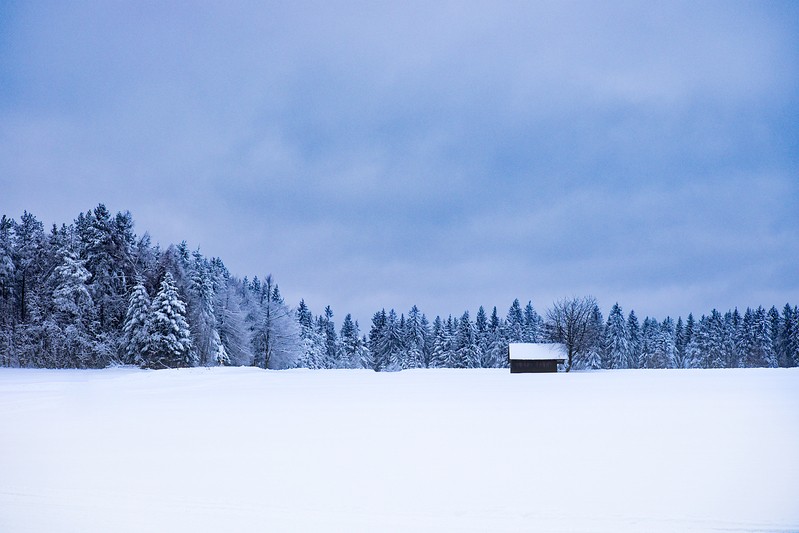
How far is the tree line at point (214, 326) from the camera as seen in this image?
147 ft

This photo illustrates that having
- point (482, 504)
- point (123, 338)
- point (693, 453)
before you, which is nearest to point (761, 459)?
point (693, 453)

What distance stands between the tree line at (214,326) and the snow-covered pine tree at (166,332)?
0.10 m

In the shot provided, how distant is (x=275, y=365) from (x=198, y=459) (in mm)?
62346

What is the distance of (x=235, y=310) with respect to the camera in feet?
212

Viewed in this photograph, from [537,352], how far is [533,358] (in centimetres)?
143

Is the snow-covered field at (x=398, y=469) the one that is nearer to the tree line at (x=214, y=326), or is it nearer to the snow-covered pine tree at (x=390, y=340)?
the tree line at (x=214, y=326)

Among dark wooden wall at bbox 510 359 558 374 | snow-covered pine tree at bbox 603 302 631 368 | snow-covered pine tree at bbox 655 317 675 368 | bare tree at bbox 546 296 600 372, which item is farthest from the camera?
snow-covered pine tree at bbox 655 317 675 368

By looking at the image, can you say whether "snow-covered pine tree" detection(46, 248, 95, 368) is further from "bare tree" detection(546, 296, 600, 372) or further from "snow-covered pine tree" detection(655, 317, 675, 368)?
"snow-covered pine tree" detection(655, 317, 675, 368)

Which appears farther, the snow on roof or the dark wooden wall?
the snow on roof

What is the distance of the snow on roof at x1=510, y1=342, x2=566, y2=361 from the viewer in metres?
60.5

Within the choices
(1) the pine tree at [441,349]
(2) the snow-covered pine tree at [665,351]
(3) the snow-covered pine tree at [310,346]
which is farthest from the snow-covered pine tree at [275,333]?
(2) the snow-covered pine tree at [665,351]

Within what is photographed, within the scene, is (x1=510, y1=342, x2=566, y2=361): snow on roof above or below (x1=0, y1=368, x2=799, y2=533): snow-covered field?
above

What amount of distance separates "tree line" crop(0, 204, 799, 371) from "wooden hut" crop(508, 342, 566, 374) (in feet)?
20.5

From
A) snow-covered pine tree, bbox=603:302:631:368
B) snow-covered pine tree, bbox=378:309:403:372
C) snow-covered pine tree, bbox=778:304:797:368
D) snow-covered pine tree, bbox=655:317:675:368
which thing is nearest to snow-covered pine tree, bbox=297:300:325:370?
snow-covered pine tree, bbox=378:309:403:372
